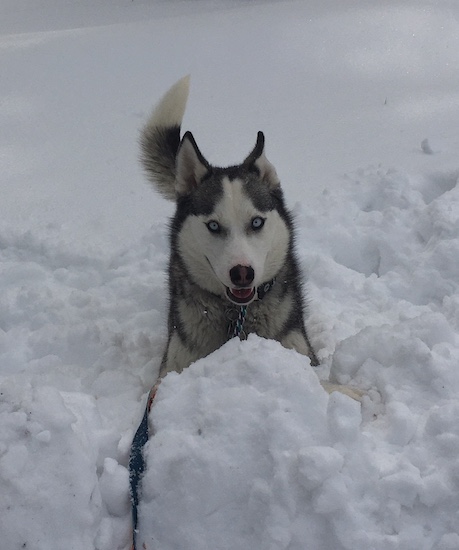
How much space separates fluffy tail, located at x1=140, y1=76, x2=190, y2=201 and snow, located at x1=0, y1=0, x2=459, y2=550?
544mm

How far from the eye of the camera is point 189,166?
2.77 metres

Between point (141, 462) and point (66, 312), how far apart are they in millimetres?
1780

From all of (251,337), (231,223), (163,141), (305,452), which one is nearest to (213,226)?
(231,223)

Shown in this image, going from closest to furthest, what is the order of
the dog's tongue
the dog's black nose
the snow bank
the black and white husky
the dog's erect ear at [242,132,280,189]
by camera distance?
1. the snow bank
2. the dog's black nose
3. the dog's tongue
4. the black and white husky
5. the dog's erect ear at [242,132,280,189]

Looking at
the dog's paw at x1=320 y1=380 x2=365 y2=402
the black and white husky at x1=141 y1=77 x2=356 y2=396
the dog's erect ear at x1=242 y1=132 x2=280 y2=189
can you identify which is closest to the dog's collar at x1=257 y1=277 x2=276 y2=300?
the black and white husky at x1=141 y1=77 x2=356 y2=396

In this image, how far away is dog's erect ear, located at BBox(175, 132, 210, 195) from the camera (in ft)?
8.84

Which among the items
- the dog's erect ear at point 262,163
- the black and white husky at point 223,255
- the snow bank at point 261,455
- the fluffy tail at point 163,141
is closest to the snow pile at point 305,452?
the snow bank at point 261,455

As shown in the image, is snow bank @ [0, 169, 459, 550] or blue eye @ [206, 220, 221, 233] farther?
blue eye @ [206, 220, 221, 233]

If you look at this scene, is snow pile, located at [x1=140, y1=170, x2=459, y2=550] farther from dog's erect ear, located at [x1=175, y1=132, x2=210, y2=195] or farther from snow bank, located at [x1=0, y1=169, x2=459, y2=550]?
dog's erect ear, located at [x1=175, y1=132, x2=210, y2=195]

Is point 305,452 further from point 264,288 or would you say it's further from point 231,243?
point 264,288

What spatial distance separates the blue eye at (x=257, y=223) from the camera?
251cm

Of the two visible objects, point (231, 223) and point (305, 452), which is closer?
point (305, 452)

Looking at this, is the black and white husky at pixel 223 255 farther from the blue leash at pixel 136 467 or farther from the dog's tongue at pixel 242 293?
the blue leash at pixel 136 467

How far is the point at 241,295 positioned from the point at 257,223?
1.10 ft
